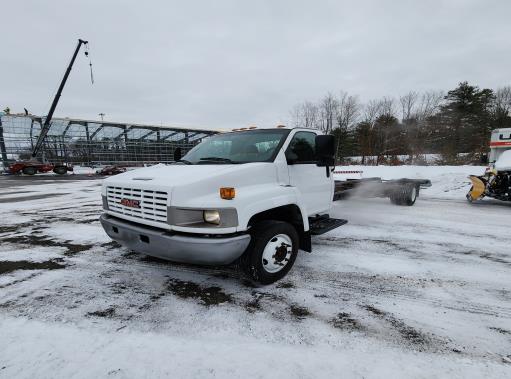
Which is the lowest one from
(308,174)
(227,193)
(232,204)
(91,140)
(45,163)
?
(232,204)

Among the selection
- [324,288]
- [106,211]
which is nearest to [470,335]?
[324,288]

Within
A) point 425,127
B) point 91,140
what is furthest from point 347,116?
point 91,140

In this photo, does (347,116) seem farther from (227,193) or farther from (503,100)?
(227,193)

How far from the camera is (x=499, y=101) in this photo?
1398 inches

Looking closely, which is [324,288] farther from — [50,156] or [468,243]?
[50,156]

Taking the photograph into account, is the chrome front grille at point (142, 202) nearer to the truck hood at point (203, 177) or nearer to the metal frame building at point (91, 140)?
the truck hood at point (203, 177)

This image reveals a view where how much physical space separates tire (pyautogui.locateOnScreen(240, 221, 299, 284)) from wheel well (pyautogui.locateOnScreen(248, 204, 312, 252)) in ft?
0.51

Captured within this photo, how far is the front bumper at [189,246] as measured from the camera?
2.76 metres

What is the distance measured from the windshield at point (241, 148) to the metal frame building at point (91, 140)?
946 inches

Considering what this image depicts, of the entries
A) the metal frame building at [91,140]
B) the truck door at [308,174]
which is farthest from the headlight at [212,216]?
the metal frame building at [91,140]

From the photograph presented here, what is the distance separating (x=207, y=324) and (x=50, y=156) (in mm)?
39663

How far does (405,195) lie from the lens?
8141 mm

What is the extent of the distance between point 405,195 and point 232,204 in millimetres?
6916

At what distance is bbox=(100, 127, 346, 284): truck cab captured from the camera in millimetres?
2812
